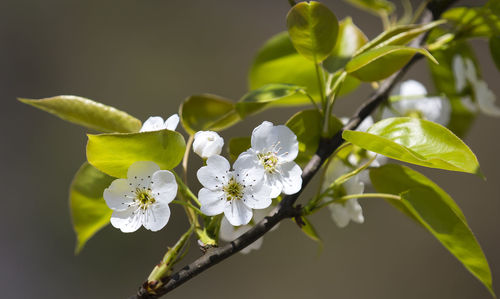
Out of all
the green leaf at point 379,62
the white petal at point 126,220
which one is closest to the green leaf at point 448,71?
the green leaf at point 379,62

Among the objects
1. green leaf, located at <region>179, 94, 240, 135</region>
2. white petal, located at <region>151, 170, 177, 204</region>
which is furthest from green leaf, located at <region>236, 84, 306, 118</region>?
white petal, located at <region>151, 170, 177, 204</region>

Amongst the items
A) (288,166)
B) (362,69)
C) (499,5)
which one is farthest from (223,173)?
(499,5)

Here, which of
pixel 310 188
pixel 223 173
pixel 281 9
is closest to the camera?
pixel 223 173

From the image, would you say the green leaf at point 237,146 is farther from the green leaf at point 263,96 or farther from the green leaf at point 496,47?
the green leaf at point 496,47

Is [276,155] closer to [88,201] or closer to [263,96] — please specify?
[263,96]

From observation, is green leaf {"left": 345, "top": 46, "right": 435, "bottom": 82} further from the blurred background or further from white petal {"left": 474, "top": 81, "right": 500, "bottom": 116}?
the blurred background

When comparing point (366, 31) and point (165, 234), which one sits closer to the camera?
point (165, 234)

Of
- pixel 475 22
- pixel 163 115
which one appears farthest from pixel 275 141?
pixel 163 115

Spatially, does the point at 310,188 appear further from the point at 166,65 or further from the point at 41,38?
the point at 41,38
